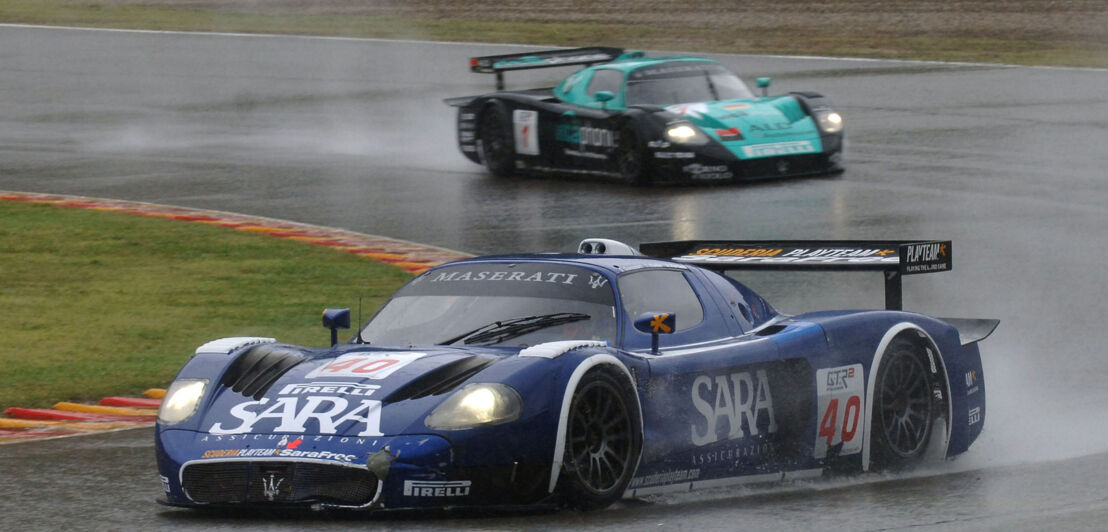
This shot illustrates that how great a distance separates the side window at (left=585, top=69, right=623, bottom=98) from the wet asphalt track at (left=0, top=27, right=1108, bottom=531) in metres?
0.96

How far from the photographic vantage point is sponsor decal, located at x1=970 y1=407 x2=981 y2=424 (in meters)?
9.14

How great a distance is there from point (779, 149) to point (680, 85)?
1310mm

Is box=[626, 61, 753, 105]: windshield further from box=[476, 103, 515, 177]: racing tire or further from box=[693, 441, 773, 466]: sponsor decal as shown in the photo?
box=[693, 441, 773, 466]: sponsor decal

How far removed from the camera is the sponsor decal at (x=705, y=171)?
18312mm

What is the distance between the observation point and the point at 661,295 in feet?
27.0

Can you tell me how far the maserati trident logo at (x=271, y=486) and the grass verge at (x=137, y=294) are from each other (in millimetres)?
4297

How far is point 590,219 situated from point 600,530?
10.2 m

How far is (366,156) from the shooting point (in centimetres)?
2206

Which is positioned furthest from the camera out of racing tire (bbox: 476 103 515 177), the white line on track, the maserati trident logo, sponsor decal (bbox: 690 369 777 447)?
the white line on track

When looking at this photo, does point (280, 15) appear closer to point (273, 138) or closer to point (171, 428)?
point (273, 138)

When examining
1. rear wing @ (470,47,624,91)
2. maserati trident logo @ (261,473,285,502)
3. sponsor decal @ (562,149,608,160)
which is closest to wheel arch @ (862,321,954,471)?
maserati trident logo @ (261,473,285,502)

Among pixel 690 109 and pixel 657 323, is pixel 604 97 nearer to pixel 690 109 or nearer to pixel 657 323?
pixel 690 109

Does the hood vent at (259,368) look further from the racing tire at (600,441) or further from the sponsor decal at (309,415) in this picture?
the racing tire at (600,441)

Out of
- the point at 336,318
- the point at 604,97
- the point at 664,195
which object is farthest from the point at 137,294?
the point at 336,318
